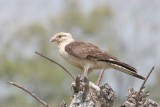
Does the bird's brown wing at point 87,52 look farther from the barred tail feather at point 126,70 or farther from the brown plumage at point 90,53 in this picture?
the barred tail feather at point 126,70

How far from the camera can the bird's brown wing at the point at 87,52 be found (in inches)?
297

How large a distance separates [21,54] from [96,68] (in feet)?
71.7

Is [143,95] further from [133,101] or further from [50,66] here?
[50,66]

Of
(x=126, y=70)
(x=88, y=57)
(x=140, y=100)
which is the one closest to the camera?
(x=140, y=100)

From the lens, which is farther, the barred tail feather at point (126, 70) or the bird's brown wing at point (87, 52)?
the bird's brown wing at point (87, 52)

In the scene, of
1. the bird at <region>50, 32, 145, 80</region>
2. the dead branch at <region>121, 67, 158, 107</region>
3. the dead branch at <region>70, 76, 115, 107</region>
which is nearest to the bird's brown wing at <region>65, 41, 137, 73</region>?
the bird at <region>50, 32, 145, 80</region>

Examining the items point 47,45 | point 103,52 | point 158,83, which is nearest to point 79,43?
point 103,52

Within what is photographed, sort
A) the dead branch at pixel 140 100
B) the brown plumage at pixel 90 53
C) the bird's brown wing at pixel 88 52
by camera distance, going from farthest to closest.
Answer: the bird's brown wing at pixel 88 52
the brown plumage at pixel 90 53
the dead branch at pixel 140 100

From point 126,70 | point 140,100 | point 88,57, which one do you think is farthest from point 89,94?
point 88,57

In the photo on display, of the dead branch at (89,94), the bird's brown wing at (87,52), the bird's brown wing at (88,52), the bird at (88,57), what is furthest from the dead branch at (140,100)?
the bird's brown wing at (87,52)

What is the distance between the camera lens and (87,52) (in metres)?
7.69

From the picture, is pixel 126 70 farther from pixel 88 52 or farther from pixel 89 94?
pixel 89 94

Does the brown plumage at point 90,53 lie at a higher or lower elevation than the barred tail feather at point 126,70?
higher

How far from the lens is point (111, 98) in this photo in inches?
205
